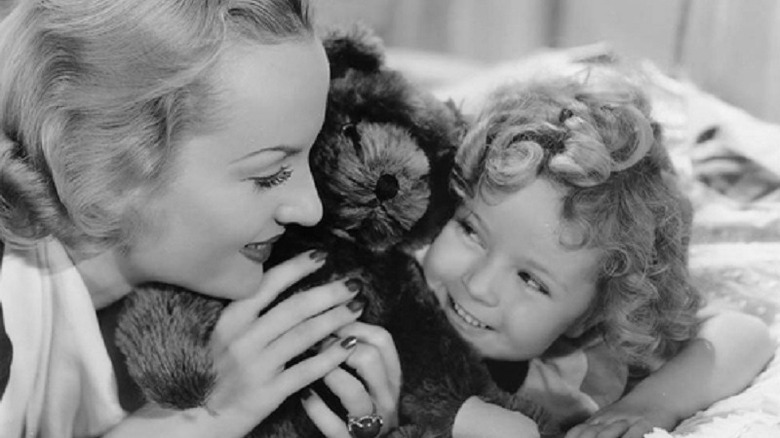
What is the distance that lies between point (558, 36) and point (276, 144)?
1654 mm

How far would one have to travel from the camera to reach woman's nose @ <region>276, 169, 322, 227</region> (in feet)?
3.30

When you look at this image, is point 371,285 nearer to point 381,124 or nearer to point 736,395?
point 381,124

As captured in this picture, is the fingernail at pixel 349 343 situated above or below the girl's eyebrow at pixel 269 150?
below

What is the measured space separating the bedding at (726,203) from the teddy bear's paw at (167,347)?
0.44m

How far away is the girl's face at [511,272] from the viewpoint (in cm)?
109

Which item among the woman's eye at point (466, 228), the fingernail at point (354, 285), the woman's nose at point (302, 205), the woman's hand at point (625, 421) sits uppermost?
the woman's nose at point (302, 205)

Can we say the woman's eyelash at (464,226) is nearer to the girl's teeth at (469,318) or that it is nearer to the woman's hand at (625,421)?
the girl's teeth at (469,318)

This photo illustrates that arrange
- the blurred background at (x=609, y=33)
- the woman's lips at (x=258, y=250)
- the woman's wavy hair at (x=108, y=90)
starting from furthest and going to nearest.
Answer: the blurred background at (x=609, y=33) < the woman's lips at (x=258, y=250) < the woman's wavy hair at (x=108, y=90)

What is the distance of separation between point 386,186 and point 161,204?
0.76 feet

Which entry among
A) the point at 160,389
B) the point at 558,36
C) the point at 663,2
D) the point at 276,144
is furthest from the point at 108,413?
the point at 558,36

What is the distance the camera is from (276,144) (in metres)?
0.98

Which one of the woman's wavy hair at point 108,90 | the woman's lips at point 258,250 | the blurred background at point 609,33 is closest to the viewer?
the woman's wavy hair at point 108,90

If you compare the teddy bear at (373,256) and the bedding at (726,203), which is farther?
the bedding at (726,203)

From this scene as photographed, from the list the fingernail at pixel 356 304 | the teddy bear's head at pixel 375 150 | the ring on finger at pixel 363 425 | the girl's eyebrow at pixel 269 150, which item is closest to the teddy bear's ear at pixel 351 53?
the teddy bear's head at pixel 375 150
